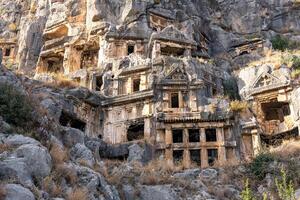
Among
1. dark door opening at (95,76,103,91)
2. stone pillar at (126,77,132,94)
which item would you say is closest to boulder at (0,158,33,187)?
stone pillar at (126,77,132,94)

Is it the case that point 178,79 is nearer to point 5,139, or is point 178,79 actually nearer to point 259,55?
point 259,55

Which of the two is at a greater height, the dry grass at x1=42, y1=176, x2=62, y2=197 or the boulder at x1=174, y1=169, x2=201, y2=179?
the boulder at x1=174, y1=169, x2=201, y2=179

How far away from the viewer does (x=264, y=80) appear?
32094mm

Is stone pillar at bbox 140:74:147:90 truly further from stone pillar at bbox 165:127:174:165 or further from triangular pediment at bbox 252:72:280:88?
triangular pediment at bbox 252:72:280:88

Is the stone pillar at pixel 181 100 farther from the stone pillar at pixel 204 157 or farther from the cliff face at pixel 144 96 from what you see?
the stone pillar at pixel 204 157

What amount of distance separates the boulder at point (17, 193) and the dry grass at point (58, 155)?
2.43 metres

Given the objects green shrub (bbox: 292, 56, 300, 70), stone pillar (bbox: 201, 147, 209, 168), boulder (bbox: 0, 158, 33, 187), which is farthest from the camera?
green shrub (bbox: 292, 56, 300, 70)

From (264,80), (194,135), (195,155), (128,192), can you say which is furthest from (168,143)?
(128,192)

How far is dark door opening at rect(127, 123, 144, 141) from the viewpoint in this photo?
29.3m

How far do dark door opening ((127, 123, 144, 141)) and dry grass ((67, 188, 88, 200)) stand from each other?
17945 mm

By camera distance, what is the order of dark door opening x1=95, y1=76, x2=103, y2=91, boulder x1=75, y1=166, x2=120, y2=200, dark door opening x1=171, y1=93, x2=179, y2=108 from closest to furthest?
1. boulder x1=75, y1=166, x2=120, y2=200
2. dark door opening x1=171, y1=93, x2=179, y2=108
3. dark door opening x1=95, y1=76, x2=103, y2=91

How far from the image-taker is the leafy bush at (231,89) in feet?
112

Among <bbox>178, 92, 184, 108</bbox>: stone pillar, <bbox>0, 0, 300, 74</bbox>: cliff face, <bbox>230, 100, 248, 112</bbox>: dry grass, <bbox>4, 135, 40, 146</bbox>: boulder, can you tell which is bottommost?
<bbox>4, 135, 40, 146</bbox>: boulder

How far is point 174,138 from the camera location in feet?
94.9
